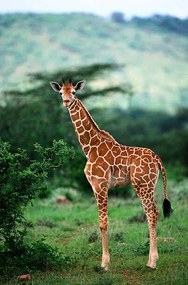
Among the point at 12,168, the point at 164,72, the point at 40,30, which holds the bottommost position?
the point at 12,168

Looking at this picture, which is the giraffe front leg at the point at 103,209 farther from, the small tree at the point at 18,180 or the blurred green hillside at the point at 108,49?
the blurred green hillside at the point at 108,49

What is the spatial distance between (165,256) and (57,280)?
2.12 metres

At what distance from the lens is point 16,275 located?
11.1 m

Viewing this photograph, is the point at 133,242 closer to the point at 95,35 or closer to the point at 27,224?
the point at 27,224

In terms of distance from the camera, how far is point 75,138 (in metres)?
33.8

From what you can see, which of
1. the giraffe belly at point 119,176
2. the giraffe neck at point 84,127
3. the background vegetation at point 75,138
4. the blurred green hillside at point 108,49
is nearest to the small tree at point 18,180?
the background vegetation at point 75,138

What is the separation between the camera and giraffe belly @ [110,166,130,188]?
11.3 metres

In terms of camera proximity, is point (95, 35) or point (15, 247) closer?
point (15, 247)

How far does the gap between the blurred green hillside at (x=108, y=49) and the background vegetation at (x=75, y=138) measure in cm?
14

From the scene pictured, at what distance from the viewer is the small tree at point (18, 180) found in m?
11.2

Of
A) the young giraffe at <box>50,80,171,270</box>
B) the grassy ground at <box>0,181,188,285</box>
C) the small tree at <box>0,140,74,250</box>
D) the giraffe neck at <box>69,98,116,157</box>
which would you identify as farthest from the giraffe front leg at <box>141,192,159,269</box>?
the small tree at <box>0,140,74,250</box>

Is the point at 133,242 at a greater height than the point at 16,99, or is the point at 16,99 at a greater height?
the point at 16,99

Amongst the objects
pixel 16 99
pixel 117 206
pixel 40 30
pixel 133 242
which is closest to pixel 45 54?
pixel 40 30

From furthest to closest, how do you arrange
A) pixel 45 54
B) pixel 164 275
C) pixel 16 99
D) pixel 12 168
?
pixel 45 54 → pixel 16 99 → pixel 12 168 → pixel 164 275
